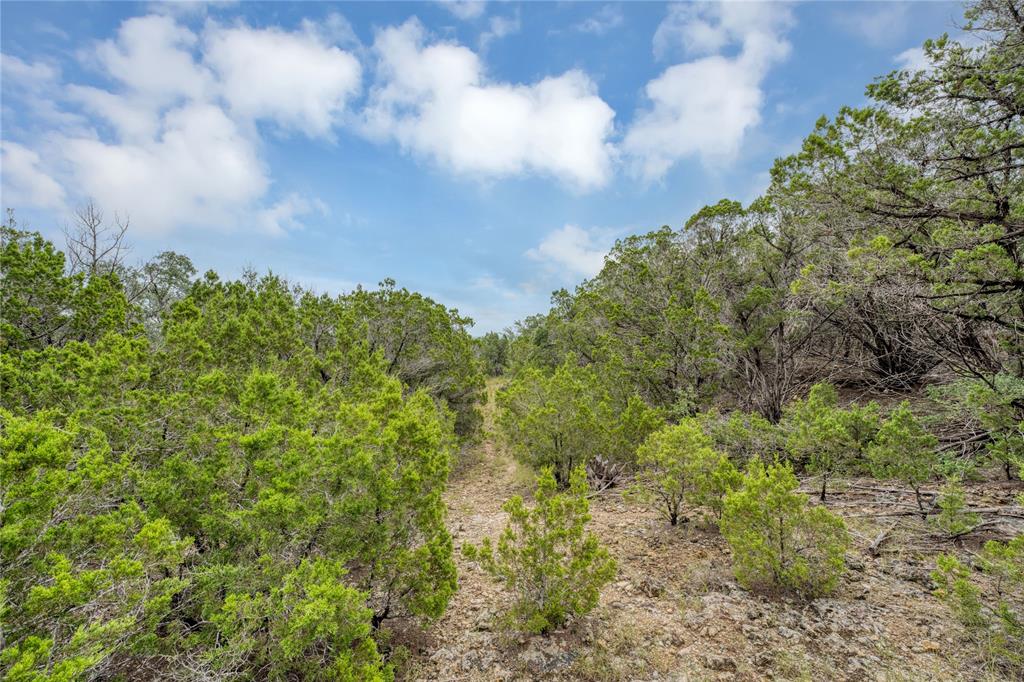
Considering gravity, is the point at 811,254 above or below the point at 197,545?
above

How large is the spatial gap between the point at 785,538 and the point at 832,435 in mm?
2530

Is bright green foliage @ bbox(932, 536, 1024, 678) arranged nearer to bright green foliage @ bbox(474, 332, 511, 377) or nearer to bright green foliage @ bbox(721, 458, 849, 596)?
bright green foliage @ bbox(721, 458, 849, 596)

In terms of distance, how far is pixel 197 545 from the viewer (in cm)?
442

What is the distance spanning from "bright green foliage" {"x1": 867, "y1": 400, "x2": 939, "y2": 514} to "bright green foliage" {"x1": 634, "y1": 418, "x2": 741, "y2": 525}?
1.93 metres

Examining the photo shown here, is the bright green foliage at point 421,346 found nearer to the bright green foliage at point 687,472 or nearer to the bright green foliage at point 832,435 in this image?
the bright green foliage at point 687,472

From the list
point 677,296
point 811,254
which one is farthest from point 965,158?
point 677,296

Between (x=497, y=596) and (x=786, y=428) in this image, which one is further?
(x=786, y=428)

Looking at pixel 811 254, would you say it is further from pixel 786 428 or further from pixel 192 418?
pixel 192 418

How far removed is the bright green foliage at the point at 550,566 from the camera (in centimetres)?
448

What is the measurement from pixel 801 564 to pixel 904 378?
9927 millimetres

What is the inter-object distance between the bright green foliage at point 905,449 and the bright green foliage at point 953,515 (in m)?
0.33

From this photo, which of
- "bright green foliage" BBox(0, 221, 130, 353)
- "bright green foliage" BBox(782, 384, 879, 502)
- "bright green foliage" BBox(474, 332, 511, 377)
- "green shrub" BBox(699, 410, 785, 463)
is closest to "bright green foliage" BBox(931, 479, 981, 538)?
"bright green foliage" BBox(782, 384, 879, 502)

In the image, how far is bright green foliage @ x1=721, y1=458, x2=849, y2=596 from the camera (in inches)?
181

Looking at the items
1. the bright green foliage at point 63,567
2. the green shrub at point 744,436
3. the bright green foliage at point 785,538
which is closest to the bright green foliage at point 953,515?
the bright green foliage at point 785,538
